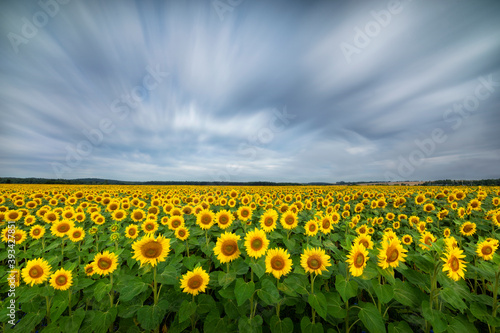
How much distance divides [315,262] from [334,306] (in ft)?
2.06

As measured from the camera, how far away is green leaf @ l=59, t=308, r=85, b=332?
9.74 ft

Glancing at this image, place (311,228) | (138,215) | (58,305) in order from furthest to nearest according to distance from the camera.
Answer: (138,215) < (311,228) < (58,305)

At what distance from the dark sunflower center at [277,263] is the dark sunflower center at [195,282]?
124cm

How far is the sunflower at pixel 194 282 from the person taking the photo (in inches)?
122

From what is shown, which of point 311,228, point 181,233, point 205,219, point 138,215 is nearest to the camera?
point 181,233

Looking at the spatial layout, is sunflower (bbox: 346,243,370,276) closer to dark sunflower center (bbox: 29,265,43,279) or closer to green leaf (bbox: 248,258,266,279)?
green leaf (bbox: 248,258,266,279)

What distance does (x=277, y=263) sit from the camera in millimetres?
3098

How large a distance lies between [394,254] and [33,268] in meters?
6.40

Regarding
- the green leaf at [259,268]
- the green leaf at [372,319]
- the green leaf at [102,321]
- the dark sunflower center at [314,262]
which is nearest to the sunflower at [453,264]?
the green leaf at [372,319]

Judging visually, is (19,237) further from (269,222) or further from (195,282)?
(269,222)

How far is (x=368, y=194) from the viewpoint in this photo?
14.0m

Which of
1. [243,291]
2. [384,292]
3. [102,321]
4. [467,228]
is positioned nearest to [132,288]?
[102,321]

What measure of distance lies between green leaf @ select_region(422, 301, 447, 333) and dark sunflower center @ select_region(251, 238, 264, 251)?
89.2 inches

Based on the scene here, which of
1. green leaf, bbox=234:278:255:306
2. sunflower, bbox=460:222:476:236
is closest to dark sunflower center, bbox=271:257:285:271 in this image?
green leaf, bbox=234:278:255:306
